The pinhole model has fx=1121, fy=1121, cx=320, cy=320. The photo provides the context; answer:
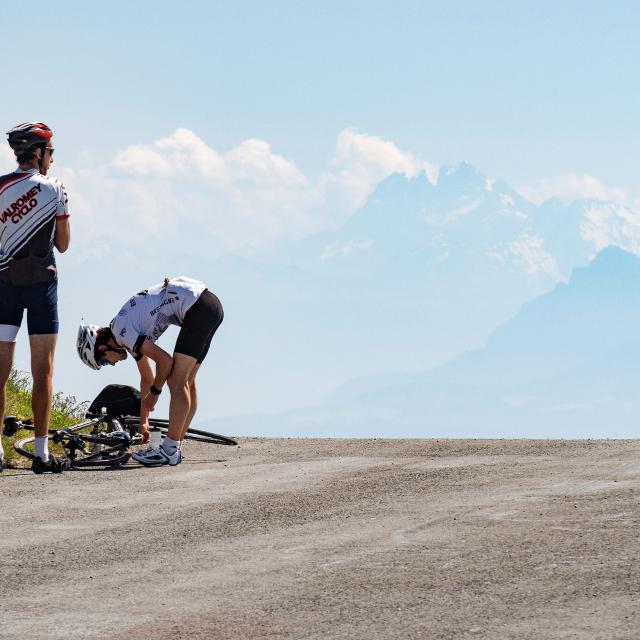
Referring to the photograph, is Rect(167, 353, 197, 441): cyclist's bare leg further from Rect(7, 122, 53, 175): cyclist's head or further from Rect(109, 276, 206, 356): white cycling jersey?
Rect(7, 122, 53, 175): cyclist's head

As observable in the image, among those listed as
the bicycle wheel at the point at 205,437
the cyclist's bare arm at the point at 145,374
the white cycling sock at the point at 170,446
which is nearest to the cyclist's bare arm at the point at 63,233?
the cyclist's bare arm at the point at 145,374

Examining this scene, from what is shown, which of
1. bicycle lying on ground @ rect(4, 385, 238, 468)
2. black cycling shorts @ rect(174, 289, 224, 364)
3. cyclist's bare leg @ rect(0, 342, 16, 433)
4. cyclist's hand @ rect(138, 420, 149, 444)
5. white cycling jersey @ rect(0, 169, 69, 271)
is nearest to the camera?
white cycling jersey @ rect(0, 169, 69, 271)

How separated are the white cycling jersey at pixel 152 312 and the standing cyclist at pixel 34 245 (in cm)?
→ 82

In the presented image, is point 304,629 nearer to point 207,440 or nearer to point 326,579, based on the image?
point 326,579

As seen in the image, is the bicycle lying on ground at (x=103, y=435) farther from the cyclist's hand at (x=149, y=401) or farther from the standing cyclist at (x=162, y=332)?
the standing cyclist at (x=162, y=332)

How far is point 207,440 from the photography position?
43.3 feet

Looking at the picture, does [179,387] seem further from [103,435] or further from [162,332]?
[103,435]

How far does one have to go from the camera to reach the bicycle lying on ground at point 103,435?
11.0 meters

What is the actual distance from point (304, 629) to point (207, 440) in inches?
337

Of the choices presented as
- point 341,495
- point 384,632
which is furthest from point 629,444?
point 384,632

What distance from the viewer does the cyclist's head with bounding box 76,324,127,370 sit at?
10766mm

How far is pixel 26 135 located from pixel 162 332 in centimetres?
226

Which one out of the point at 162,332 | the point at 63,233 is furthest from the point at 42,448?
the point at 63,233

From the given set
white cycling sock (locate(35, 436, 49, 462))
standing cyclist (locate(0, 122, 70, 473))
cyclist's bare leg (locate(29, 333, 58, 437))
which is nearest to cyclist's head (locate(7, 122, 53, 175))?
standing cyclist (locate(0, 122, 70, 473))
